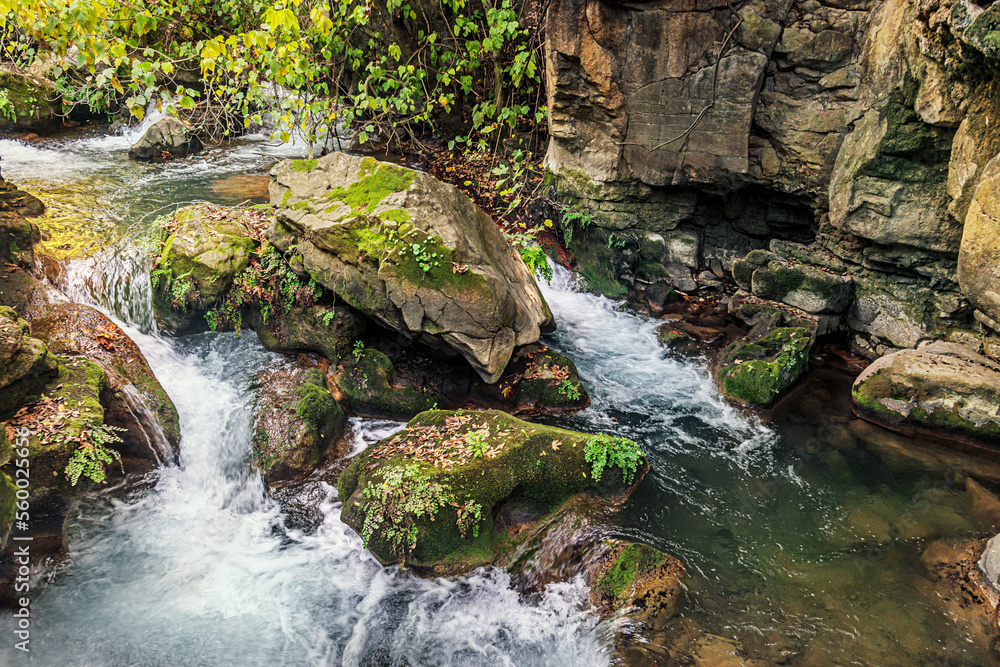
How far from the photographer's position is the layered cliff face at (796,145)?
6.12 meters

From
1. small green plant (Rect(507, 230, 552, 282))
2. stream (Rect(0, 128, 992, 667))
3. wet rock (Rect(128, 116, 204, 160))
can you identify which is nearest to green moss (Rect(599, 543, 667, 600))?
stream (Rect(0, 128, 992, 667))

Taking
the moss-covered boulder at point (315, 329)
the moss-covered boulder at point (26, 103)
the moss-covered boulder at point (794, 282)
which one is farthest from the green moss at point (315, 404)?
the moss-covered boulder at point (26, 103)

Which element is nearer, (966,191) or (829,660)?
(829,660)

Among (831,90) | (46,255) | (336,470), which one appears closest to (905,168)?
(831,90)

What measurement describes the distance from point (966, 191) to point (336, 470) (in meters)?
7.87

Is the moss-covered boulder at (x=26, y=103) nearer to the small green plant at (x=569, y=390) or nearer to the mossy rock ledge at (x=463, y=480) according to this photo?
the mossy rock ledge at (x=463, y=480)

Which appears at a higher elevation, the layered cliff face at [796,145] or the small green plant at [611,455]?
the layered cliff face at [796,145]

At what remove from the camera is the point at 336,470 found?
6180 millimetres

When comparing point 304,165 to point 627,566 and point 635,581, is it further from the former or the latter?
point 635,581

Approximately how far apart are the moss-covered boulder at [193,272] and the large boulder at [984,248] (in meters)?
8.67

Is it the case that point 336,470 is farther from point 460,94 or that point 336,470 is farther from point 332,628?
point 460,94

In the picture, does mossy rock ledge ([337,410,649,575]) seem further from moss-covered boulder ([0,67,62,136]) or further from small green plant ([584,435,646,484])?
moss-covered boulder ([0,67,62,136])

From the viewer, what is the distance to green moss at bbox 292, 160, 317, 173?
7477mm

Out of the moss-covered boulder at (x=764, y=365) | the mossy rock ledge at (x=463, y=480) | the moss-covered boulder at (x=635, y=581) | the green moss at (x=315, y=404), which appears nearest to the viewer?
the moss-covered boulder at (x=635, y=581)
